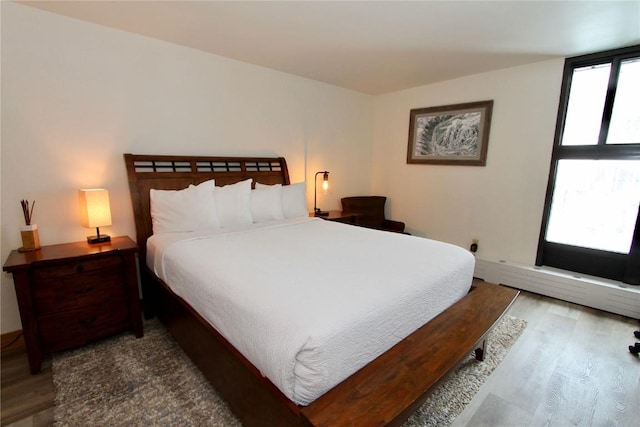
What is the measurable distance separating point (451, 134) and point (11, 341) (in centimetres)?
476

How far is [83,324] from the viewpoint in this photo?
2018 millimetres

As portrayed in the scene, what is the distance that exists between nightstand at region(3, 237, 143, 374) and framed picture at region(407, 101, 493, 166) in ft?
11.9

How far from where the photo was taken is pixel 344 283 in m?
1.46

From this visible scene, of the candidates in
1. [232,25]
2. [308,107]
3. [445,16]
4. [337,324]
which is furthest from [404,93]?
[337,324]

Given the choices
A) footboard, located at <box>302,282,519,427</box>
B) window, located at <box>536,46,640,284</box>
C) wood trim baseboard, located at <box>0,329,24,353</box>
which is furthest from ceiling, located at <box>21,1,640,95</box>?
wood trim baseboard, located at <box>0,329,24,353</box>

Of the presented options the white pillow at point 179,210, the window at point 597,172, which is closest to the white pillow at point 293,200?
the white pillow at point 179,210

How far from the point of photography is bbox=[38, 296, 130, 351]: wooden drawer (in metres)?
1.90

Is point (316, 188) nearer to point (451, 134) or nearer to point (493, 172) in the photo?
point (451, 134)

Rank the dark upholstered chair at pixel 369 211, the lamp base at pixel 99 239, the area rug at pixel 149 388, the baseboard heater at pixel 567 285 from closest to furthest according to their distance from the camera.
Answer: the area rug at pixel 149 388, the lamp base at pixel 99 239, the baseboard heater at pixel 567 285, the dark upholstered chair at pixel 369 211

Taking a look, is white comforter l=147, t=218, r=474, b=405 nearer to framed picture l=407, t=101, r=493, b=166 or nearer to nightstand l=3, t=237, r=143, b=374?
nightstand l=3, t=237, r=143, b=374

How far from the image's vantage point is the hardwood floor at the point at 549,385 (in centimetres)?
157

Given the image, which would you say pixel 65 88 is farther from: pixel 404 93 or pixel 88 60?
pixel 404 93

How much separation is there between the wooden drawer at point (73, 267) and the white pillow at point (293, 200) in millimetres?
1455

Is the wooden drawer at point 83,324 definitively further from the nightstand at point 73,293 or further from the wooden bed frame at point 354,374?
the wooden bed frame at point 354,374
